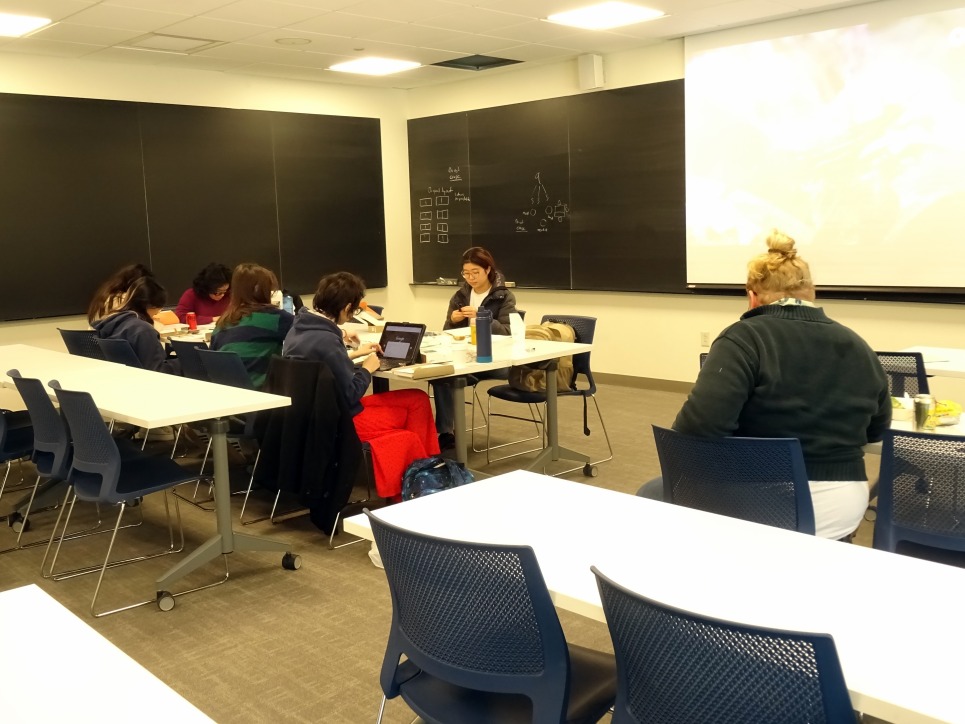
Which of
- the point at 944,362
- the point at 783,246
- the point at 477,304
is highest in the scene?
the point at 783,246

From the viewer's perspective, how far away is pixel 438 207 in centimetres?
927

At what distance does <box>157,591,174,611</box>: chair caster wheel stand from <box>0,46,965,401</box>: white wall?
4.29 meters

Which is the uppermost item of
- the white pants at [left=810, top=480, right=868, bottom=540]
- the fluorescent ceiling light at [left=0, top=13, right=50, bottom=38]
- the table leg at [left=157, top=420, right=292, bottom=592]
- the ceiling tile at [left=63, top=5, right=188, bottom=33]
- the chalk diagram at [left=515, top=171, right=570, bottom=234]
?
the fluorescent ceiling light at [left=0, top=13, right=50, bottom=38]

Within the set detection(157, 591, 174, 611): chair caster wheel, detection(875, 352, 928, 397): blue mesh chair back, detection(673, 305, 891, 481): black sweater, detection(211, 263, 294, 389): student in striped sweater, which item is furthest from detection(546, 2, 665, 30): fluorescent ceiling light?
detection(157, 591, 174, 611): chair caster wheel

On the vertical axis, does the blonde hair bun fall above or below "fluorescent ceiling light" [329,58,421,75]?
below

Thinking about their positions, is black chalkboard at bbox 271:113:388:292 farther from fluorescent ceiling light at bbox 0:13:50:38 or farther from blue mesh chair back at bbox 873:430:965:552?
blue mesh chair back at bbox 873:430:965:552

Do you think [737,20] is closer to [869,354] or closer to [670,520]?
[869,354]

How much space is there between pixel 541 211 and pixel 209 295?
3.10m

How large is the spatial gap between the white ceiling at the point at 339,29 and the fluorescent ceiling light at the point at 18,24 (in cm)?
9

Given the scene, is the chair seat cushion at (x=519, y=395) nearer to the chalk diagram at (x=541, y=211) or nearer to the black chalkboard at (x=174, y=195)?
the chalk diagram at (x=541, y=211)

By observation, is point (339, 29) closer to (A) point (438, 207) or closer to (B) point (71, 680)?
(A) point (438, 207)

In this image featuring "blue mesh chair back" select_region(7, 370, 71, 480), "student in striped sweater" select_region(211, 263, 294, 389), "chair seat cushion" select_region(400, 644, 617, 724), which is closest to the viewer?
"chair seat cushion" select_region(400, 644, 617, 724)

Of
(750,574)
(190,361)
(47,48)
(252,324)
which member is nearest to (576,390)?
(252,324)

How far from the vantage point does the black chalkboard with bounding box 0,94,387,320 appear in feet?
22.8
